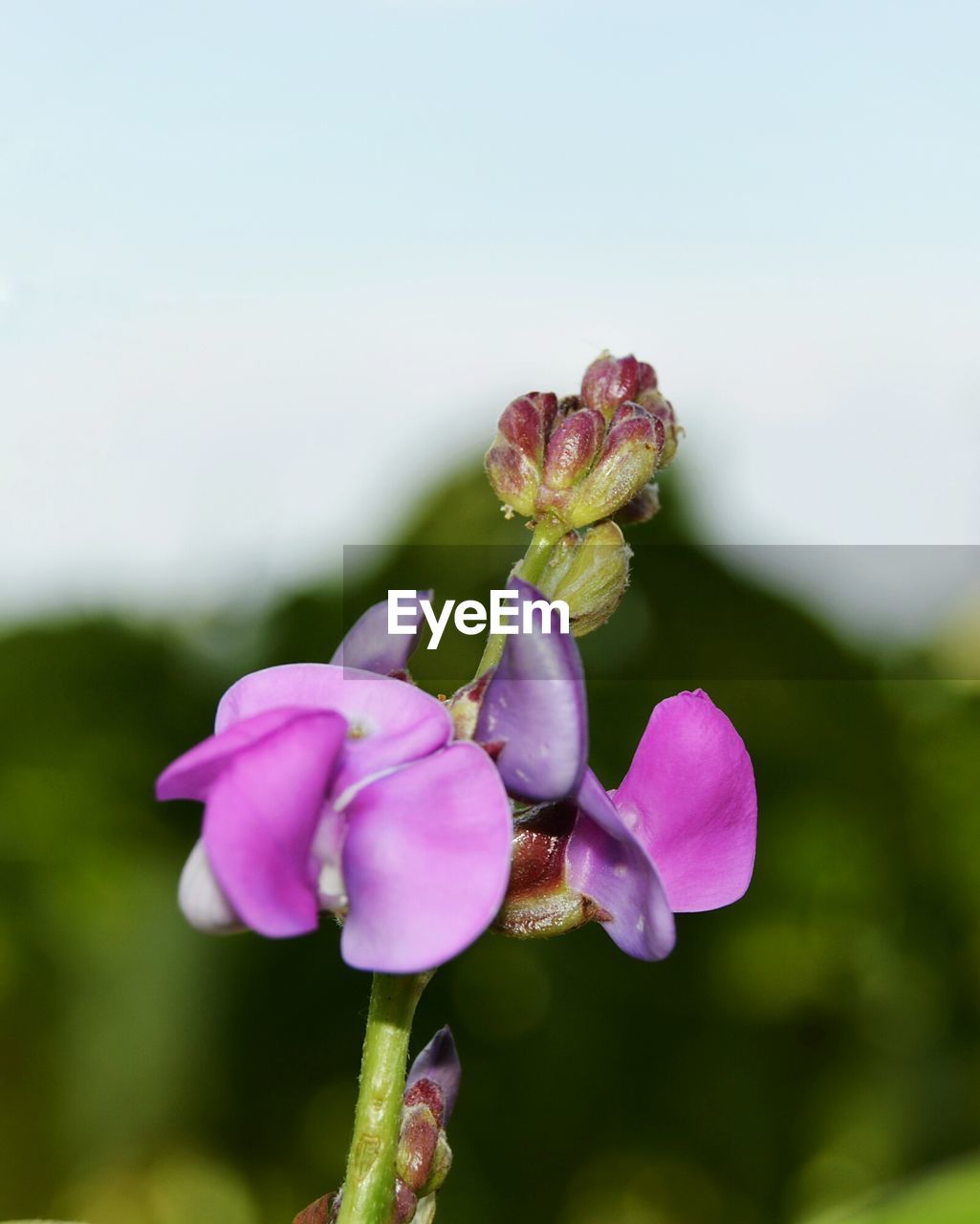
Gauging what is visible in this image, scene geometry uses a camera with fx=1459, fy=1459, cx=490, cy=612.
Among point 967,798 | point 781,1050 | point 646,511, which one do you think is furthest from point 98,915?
point 646,511

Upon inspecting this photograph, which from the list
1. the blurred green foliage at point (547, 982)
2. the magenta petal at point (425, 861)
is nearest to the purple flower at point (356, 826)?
the magenta petal at point (425, 861)

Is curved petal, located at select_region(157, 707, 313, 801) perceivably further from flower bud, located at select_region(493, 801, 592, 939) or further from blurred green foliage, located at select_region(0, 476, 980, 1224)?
blurred green foliage, located at select_region(0, 476, 980, 1224)

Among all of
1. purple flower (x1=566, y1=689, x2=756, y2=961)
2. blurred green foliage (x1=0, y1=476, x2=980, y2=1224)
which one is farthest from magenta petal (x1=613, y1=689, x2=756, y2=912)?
blurred green foliage (x1=0, y1=476, x2=980, y2=1224)

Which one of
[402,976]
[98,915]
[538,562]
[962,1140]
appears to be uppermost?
[538,562]

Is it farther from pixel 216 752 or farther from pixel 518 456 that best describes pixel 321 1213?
pixel 518 456

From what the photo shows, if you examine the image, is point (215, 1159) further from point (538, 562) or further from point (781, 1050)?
point (538, 562)

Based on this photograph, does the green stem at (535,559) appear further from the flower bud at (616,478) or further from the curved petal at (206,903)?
the curved petal at (206,903)
